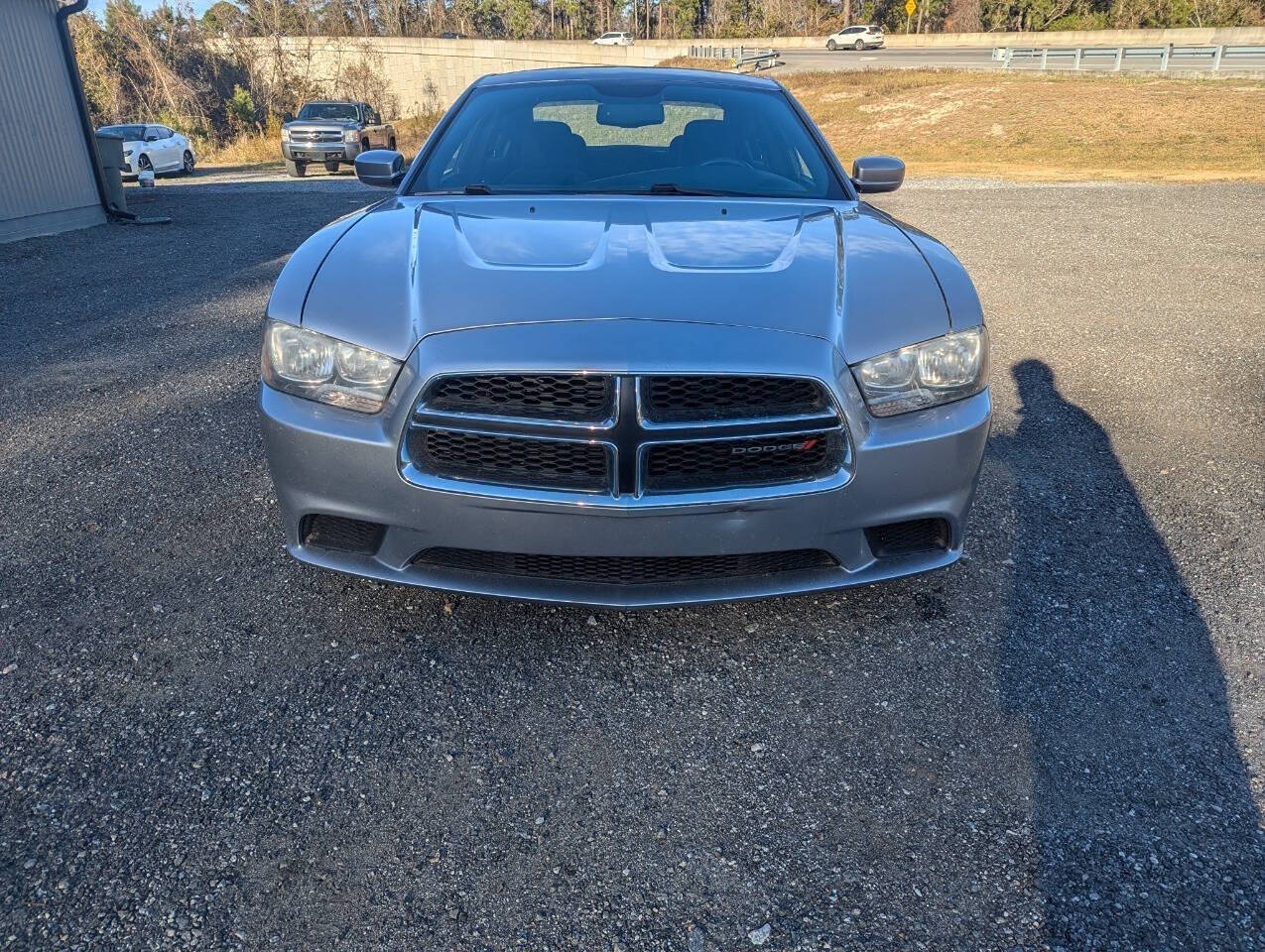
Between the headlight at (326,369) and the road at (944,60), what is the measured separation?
99.2 feet

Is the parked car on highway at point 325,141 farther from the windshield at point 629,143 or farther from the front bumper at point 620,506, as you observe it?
the front bumper at point 620,506

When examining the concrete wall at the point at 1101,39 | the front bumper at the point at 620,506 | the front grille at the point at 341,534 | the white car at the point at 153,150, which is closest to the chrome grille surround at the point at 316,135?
the white car at the point at 153,150

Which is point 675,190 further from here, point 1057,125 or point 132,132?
point 132,132

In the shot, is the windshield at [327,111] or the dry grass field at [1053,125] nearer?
the dry grass field at [1053,125]

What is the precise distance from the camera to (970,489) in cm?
256

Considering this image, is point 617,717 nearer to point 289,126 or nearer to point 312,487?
point 312,487

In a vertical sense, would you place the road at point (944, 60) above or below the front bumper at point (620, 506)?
above

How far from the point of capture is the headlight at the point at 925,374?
94.1 inches

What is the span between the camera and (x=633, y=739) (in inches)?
91.2

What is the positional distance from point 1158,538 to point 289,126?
70.9 feet

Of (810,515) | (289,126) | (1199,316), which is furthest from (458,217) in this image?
(289,126)

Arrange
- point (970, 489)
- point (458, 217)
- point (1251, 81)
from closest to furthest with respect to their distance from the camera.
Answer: point (970, 489), point (458, 217), point (1251, 81)

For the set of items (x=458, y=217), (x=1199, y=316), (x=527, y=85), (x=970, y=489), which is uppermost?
(x=527, y=85)

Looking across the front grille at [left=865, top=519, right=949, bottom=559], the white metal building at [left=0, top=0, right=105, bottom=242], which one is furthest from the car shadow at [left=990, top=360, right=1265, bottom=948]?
the white metal building at [left=0, top=0, right=105, bottom=242]
